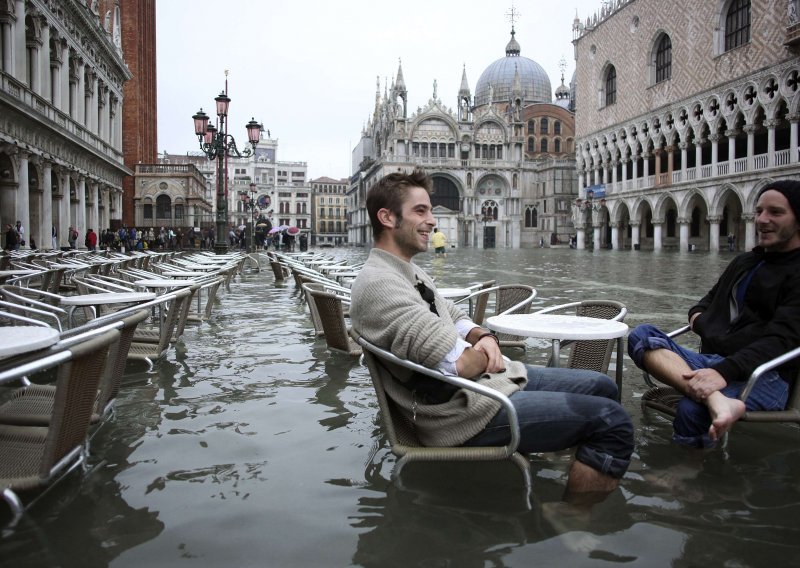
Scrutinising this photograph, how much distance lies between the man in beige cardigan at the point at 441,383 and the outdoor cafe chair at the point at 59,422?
1026 mm

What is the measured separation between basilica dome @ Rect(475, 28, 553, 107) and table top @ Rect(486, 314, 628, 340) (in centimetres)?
7222

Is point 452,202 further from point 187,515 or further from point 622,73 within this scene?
point 187,515

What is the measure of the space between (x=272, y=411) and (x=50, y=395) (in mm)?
1323

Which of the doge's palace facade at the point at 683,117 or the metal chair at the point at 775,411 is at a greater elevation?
the doge's palace facade at the point at 683,117

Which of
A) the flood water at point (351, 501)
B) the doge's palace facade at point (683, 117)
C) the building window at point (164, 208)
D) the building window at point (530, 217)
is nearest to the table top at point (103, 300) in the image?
the flood water at point (351, 501)

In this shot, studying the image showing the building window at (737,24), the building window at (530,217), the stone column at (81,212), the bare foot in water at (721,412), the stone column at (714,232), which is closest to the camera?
the bare foot in water at (721,412)

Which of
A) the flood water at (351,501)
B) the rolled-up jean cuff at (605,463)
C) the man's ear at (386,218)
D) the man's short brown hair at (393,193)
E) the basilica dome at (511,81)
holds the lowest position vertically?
the flood water at (351,501)

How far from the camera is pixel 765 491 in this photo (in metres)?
3.05

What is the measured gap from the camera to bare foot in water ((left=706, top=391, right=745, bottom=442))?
283 cm

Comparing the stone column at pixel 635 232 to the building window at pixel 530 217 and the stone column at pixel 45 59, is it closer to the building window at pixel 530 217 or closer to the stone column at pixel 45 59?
the building window at pixel 530 217

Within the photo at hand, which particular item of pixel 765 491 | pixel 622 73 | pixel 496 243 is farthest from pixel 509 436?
pixel 496 243

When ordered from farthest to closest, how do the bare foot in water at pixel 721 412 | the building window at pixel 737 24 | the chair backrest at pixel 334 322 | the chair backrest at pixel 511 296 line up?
the building window at pixel 737 24
the chair backrest at pixel 511 296
the chair backrest at pixel 334 322
the bare foot in water at pixel 721 412

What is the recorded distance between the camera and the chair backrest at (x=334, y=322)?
5.38 meters

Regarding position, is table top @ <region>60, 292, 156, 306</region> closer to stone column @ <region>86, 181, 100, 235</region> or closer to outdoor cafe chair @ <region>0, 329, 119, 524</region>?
outdoor cafe chair @ <region>0, 329, 119, 524</region>
